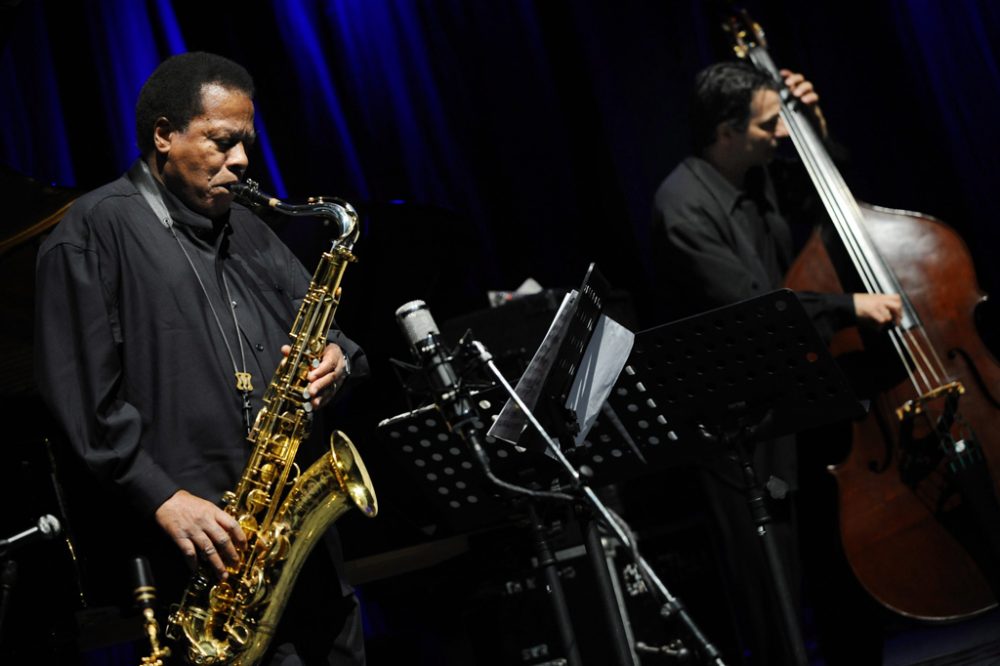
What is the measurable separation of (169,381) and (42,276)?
0.37 meters

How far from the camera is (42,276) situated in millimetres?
2334

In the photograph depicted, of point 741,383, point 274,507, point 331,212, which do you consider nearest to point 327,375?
point 274,507

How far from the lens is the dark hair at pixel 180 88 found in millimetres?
2562

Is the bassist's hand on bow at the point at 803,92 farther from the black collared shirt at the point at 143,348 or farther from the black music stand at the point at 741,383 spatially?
the black collared shirt at the point at 143,348

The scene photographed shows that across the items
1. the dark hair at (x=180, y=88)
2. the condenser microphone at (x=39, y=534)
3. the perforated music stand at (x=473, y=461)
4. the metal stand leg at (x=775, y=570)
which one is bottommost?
the metal stand leg at (x=775, y=570)

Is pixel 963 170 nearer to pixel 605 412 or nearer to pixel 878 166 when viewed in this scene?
pixel 878 166

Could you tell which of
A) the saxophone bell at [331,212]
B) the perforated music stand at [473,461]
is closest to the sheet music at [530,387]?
the perforated music stand at [473,461]

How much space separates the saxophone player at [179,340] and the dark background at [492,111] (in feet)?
4.96

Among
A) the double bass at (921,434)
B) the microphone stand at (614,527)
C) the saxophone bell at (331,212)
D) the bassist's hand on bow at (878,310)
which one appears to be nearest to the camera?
the microphone stand at (614,527)

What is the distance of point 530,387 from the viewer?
229 centimetres

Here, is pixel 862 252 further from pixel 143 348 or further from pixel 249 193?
pixel 143 348

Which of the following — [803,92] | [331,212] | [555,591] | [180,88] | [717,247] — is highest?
[180,88]

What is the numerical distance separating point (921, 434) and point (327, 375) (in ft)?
6.40

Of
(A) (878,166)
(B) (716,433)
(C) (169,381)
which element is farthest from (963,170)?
(C) (169,381)
